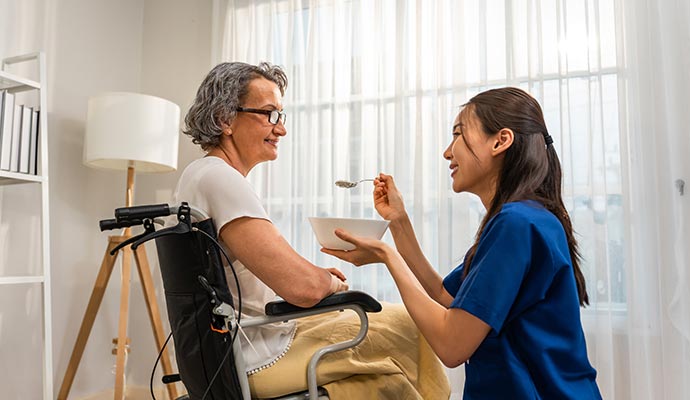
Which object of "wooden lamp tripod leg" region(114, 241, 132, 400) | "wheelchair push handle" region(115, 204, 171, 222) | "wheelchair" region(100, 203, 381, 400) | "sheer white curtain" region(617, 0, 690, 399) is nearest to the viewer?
"wheelchair push handle" region(115, 204, 171, 222)

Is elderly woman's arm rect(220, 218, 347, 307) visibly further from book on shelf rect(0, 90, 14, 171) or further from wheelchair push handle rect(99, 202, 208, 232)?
book on shelf rect(0, 90, 14, 171)

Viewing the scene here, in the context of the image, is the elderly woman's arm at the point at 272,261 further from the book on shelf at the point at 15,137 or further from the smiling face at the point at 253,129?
the book on shelf at the point at 15,137

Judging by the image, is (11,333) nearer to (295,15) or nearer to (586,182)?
(295,15)

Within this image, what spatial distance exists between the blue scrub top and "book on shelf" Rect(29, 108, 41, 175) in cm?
212

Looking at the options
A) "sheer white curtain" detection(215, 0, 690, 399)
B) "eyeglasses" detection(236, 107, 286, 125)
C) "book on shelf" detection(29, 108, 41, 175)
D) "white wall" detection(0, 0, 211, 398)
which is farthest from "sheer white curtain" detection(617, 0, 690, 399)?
"book on shelf" detection(29, 108, 41, 175)

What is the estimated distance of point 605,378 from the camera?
2311mm

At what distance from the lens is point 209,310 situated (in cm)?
127

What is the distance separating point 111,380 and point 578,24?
3033 millimetres

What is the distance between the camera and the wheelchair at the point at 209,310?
1266 millimetres

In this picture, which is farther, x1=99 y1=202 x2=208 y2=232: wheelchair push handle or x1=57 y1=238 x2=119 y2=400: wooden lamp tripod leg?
x1=57 y1=238 x2=119 y2=400: wooden lamp tripod leg

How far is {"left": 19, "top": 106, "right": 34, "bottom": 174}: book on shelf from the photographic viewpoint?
2471 mm

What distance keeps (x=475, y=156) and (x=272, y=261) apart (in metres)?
0.54

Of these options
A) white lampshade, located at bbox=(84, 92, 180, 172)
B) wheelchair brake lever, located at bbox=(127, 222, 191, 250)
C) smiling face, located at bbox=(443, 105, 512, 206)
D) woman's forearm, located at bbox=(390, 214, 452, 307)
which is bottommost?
woman's forearm, located at bbox=(390, 214, 452, 307)

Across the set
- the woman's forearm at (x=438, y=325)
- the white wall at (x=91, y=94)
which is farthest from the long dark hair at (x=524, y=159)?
the white wall at (x=91, y=94)
